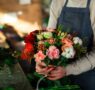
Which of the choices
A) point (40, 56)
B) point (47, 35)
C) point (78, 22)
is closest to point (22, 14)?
point (78, 22)

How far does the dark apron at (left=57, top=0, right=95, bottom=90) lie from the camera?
1820 mm

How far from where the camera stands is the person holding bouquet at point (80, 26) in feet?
5.64

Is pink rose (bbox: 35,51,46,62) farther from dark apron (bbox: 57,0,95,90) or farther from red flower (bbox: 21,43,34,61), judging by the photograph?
dark apron (bbox: 57,0,95,90)

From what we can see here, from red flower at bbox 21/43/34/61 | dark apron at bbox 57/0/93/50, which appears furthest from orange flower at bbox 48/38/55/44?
dark apron at bbox 57/0/93/50

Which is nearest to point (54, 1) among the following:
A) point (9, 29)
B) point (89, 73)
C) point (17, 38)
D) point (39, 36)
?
point (39, 36)

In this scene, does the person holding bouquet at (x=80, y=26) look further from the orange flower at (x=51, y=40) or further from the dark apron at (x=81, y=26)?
the orange flower at (x=51, y=40)

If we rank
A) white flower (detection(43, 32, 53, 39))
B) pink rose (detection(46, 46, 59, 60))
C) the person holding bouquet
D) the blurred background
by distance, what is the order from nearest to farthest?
1. pink rose (detection(46, 46, 59, 60))
2. white flower (detection(43, 32, 53, 39))
3. the person holding bouquet
4. the blurred background

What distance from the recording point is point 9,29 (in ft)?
11.8

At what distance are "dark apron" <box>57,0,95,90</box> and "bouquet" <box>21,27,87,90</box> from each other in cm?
19

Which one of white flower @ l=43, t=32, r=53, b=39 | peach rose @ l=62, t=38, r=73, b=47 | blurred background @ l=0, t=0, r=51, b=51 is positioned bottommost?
blurred background @ l=0, t=0, r=51, b=51

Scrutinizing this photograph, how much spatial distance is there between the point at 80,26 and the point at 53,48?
429 millimetres

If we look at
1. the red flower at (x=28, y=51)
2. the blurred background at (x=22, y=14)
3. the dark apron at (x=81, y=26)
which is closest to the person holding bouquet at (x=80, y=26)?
the dark apron at (x=81, y=26)

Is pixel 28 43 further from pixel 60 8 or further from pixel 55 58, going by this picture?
pixel 60 8

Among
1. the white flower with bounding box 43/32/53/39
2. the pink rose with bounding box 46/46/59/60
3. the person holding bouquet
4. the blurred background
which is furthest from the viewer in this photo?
the blurred background
